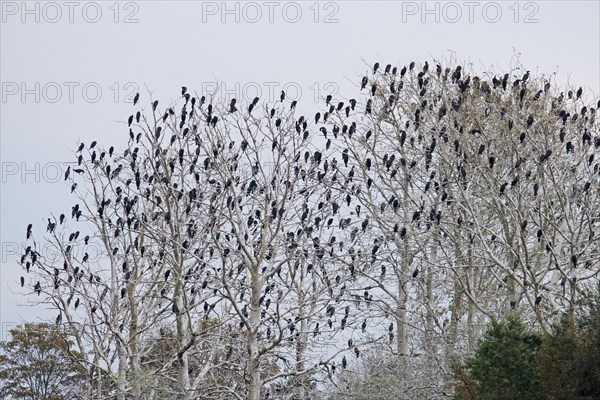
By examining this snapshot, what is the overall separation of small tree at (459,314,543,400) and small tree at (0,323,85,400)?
2319cm

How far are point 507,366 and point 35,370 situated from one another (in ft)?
84.8

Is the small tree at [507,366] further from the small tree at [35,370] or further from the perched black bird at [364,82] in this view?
the small tree at [35,370]

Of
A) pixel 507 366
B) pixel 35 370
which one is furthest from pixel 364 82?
pixel 35 370

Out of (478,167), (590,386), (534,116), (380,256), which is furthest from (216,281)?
(590,386)

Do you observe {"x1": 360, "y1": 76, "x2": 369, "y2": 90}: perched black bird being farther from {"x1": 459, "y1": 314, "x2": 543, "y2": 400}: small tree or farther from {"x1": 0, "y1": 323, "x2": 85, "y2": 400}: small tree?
{"x1": 0, "y1": 323, "x2": 85, "y2": 400}: small tree

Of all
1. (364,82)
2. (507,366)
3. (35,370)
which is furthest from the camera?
(35,370)

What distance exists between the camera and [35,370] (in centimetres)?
3662

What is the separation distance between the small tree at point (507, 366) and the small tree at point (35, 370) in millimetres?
23194

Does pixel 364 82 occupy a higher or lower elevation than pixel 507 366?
higher

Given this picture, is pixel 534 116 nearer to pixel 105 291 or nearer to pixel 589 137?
pixel 589 137

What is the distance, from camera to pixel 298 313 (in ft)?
64.2

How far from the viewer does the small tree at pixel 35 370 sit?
3569cm

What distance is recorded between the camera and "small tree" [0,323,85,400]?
35.7 m

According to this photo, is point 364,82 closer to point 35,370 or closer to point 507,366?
point 507,366
